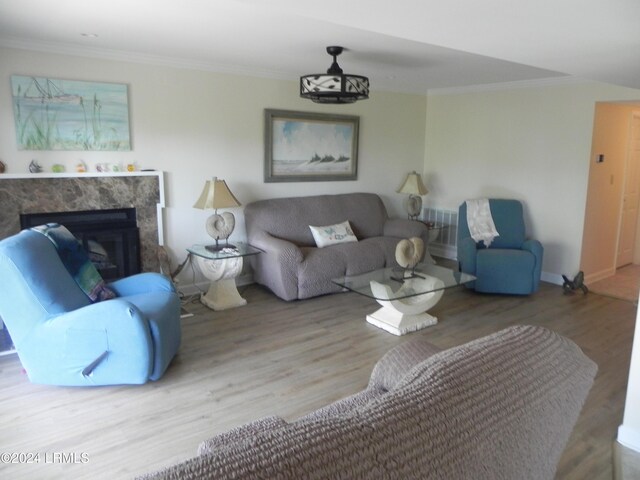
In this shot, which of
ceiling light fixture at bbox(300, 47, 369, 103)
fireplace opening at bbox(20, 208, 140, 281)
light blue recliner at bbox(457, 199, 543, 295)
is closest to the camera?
ceiling light fixture at bbox(300, 47, 369, 103)

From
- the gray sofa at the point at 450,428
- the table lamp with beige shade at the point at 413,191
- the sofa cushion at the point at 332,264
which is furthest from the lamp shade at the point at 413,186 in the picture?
→ the gray sofa at the point at 450,428

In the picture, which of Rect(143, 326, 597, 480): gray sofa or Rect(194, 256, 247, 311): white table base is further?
Rect(194, 256, 247, 311): white table base

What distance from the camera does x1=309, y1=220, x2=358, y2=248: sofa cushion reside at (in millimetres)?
4980

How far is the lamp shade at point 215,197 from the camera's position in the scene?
430cm

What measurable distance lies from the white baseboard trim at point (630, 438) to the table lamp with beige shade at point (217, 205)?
10.9 feet

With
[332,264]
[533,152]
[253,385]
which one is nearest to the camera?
[253,385]

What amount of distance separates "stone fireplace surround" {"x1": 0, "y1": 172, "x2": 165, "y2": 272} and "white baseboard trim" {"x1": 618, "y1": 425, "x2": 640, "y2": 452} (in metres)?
3.76

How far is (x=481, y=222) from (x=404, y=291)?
6.57 ft

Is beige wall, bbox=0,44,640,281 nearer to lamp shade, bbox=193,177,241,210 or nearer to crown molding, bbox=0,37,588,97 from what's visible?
crown molding, bbox=0,37,588,97

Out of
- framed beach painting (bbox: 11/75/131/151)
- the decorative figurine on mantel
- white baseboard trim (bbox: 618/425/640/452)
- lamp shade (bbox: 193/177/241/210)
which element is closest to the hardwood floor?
white baseboard trim (bbox: 618/425/640/452)

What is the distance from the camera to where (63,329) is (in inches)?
107

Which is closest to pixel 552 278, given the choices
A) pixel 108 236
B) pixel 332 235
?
pixel 332 235

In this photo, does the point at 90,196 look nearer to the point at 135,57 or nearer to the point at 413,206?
the point at 135,57

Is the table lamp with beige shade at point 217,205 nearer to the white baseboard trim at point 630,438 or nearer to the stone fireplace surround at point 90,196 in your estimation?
the stone fireplace surround at point 90,196
